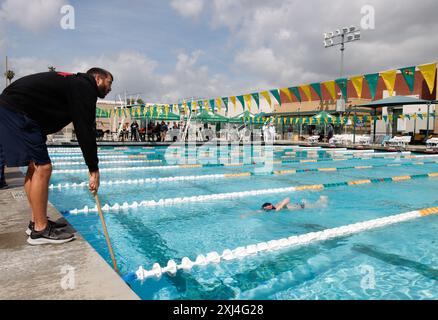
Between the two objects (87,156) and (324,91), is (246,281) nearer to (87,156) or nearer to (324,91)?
(87,156)

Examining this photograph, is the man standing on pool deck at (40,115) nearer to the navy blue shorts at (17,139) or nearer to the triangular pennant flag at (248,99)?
the navy blue shorts at (17,139)

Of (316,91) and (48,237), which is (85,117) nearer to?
(48,237)

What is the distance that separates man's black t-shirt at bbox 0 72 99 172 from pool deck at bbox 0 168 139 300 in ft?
2.00

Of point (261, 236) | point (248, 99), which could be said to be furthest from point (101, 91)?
point (248, 99)

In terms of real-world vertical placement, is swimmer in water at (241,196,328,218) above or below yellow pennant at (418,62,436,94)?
below

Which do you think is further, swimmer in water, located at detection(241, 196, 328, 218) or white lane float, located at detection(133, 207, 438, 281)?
swimmer in water, located at detection(241, 196, 328, 218)

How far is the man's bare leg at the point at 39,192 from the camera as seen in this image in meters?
2.29

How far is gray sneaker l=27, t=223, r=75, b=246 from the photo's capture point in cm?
233

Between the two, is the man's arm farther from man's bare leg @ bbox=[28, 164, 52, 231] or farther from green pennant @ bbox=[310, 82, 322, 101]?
green pennant @ bbox=[310, 82, 322, 101]

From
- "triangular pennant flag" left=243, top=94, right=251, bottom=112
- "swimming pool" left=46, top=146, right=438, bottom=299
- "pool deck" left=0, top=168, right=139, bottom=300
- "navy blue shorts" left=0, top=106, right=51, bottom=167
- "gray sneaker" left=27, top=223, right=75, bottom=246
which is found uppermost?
"triangular pennant flag" left=243, top=94, right=251, bottom=112

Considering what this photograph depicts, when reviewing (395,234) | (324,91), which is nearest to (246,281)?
(395,234)

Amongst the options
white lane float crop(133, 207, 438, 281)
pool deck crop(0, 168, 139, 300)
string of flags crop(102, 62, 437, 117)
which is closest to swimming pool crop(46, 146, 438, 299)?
white lane float crop(133, 207, 438, 281)

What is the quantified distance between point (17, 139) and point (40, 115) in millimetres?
224

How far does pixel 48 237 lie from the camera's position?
2355 millimetres
